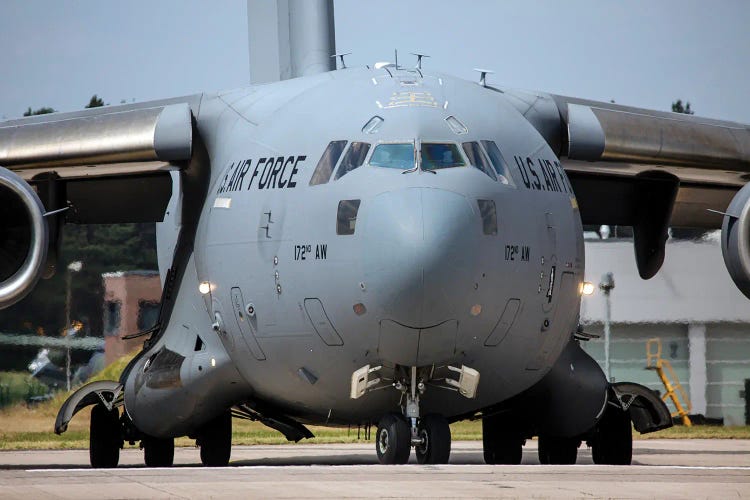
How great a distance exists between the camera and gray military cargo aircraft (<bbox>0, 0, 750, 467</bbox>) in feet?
36.0

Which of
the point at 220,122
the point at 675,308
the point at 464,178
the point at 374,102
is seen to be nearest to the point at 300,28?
the point at 220,122

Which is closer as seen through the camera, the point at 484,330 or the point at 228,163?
the point at 484,330

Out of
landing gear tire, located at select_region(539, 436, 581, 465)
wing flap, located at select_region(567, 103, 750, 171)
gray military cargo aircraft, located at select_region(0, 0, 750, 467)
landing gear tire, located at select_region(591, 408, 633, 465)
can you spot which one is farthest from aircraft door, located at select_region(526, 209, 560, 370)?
landing gear tire, located at select_region(539, 436, 581, 465)

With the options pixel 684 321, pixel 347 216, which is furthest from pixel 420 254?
pixel 684 321

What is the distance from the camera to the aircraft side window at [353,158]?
11.3 metres

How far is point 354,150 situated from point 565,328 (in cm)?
245

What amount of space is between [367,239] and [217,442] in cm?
427

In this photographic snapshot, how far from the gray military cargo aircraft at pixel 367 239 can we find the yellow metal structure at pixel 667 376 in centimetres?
1406

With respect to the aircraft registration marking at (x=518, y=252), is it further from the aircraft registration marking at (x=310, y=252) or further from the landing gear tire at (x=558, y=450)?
the landing gear tire at (x=558, y=450)

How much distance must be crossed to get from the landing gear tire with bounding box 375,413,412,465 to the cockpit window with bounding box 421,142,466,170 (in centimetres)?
196

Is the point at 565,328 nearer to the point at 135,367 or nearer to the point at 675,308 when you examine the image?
the point at 135,367

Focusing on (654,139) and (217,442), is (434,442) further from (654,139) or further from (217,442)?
(654,139)

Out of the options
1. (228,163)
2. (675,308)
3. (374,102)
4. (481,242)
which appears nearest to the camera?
(481,242)

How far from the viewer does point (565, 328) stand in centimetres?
1234
